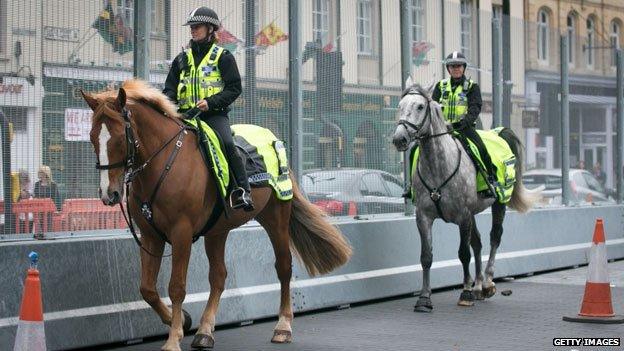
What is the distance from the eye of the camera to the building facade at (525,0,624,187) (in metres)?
18.5

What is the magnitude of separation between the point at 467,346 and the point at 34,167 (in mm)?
3813

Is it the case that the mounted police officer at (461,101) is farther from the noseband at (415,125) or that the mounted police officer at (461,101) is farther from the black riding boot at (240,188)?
the black riding boot at (240,188)

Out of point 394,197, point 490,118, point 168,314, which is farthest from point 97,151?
point 490,118

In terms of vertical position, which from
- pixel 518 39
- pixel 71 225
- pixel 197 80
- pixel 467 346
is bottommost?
pixel 467 346

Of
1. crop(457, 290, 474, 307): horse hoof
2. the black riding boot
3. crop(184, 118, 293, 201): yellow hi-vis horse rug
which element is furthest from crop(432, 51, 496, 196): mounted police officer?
the black riding boot

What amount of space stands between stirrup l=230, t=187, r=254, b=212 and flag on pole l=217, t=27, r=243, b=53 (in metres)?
2.43

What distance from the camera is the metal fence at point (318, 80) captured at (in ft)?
32.3

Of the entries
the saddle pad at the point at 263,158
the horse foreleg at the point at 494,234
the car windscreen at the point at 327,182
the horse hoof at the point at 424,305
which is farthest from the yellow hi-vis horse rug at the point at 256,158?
the horse foreleg at the point at 494,234

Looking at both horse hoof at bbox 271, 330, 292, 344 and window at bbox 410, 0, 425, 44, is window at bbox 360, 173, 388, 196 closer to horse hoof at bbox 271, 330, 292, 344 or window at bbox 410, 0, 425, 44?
window at bbox 410, 0, 425, 44

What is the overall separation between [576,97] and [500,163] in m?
5.41

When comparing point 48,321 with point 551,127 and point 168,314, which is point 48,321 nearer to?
point 168,314

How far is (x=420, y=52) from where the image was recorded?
15.4 metres

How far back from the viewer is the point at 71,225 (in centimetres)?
1021

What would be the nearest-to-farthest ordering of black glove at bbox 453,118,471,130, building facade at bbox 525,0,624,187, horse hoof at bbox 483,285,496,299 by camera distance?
black glove at bbox 453,118,471,130
horse hoof at bbox 483,285,496,299
building facade at bbox 525,0,624,187
